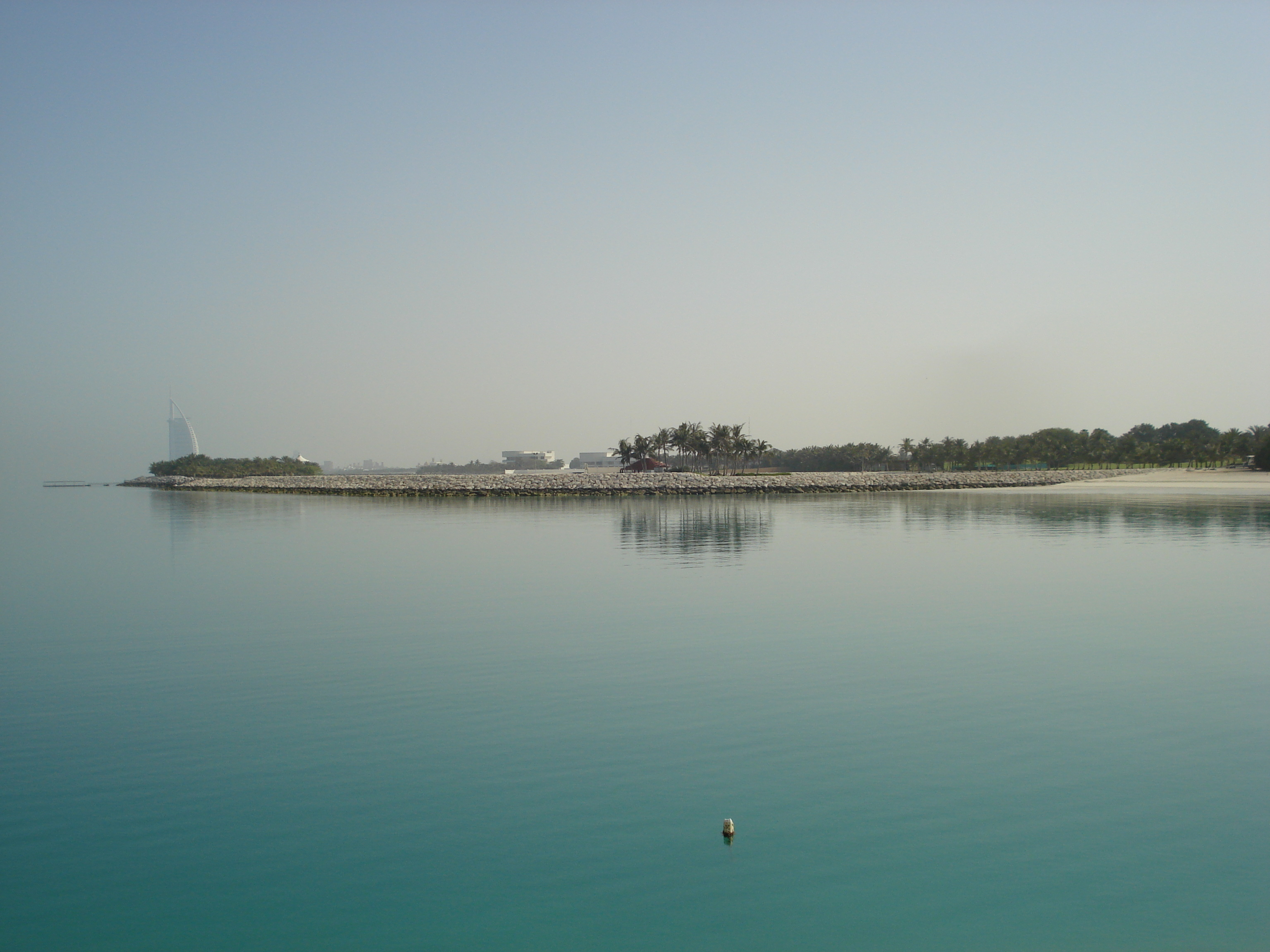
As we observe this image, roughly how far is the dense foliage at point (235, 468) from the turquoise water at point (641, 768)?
166243 millimetres

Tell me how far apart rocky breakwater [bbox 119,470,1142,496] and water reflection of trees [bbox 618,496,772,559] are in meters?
19.7

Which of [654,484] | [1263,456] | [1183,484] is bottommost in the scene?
[1183,484]

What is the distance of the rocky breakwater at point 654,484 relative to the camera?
9869 centimetres

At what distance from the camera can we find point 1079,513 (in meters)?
57.1

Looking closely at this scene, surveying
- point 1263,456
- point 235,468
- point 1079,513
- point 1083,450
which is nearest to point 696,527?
point 1079,513

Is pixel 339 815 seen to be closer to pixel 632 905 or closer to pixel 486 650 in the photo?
pixel 632 905

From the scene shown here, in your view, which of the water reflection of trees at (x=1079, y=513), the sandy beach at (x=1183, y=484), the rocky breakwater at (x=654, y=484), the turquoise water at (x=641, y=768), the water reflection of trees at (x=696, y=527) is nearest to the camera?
the turquoise water at (x=641, y=768)

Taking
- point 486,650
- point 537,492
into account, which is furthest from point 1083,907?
point 537,492

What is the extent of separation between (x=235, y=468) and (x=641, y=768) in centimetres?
19415

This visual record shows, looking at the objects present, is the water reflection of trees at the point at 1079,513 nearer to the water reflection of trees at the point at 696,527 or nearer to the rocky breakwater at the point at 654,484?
the water reflection of trees at the point at 696,527

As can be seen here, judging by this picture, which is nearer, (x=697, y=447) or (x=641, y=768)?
(x=641, y=768)

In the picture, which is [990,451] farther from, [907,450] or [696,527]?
[696,527]

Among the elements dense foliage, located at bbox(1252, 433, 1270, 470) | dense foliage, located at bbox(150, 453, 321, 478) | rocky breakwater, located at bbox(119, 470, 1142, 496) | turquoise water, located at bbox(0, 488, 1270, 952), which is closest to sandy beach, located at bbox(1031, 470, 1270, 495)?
dense foliage, located at bbox(1252, 433, 1270, 470)

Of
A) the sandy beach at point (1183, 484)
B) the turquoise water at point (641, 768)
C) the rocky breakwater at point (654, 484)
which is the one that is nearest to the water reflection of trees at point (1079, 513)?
the sandy beach at point (1183, 484)
